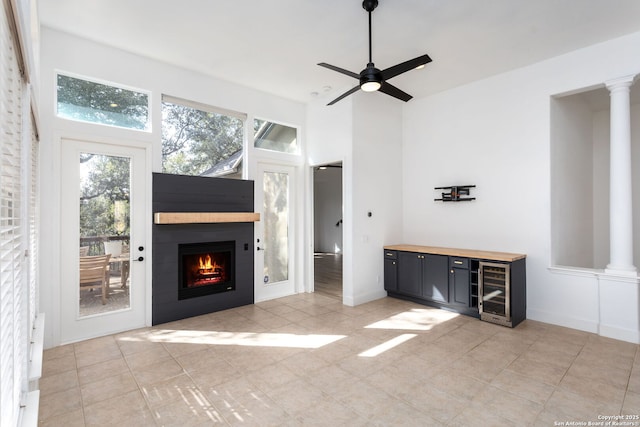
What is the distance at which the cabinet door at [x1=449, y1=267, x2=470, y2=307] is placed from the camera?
14.9ft

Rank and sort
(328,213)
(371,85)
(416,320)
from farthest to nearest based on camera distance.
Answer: (328,213)
(416,320)
(371,85)

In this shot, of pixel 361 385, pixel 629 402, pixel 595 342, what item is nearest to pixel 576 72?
pixel 595 342

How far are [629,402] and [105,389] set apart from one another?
4.24 m

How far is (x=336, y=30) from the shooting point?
3.58 m

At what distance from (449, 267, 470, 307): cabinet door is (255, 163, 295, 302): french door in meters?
2.67

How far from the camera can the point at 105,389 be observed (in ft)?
9.02

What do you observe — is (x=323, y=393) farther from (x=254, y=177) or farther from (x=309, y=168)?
(x=309, y=168)

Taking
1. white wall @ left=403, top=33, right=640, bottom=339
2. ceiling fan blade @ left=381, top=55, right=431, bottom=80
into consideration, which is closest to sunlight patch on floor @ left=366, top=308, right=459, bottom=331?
white wall @ left=403, top=33, right=640, bottom=339

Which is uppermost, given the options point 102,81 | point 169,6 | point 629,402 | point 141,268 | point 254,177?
point 169,6

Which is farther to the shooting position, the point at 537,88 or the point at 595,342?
the point at 537,88

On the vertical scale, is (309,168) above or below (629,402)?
above

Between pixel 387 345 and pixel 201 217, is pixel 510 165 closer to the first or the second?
pixel 387 345

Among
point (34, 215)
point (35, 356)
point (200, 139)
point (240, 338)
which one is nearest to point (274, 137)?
point (200, 139)

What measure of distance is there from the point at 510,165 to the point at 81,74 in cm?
566
